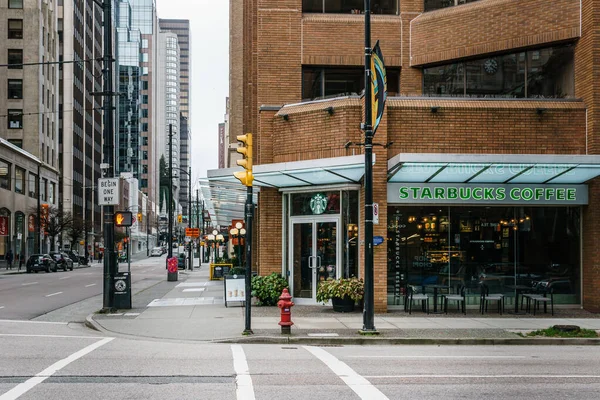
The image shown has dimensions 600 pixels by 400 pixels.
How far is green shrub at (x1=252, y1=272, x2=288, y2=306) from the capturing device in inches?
793

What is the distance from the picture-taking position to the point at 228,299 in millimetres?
20234

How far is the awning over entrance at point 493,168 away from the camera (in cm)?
1628

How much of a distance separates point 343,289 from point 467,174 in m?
4.41

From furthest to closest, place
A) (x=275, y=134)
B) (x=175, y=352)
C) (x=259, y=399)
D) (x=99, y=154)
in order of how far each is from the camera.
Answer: (x=99, y=154) → (x=275, y=134) → (x=175, y=352) → (x=259, y=399)

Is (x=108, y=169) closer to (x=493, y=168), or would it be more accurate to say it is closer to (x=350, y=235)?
(x=350, y=235)

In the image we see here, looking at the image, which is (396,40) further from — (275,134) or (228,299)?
(228,299)

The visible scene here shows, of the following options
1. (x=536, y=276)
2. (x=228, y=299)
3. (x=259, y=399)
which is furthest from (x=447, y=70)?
(x=259, y=399)

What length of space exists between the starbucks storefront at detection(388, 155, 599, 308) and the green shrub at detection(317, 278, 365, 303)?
4.22 ft

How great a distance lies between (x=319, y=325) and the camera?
52.2ft

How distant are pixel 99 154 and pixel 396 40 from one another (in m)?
103

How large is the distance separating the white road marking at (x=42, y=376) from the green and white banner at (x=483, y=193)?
954cm

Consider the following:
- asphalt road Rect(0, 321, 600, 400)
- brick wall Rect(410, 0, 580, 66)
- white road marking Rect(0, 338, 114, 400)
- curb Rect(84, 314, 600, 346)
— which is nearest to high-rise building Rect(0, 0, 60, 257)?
brick wall Rect(410, 0, 580, 66)

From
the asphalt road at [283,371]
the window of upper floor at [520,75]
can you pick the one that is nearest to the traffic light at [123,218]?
the asphalt road at [283,371]

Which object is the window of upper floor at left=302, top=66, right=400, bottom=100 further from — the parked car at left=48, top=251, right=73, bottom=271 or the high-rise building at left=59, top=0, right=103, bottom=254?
the high-rise building at left=59, top=0, right=103, bottom=254
